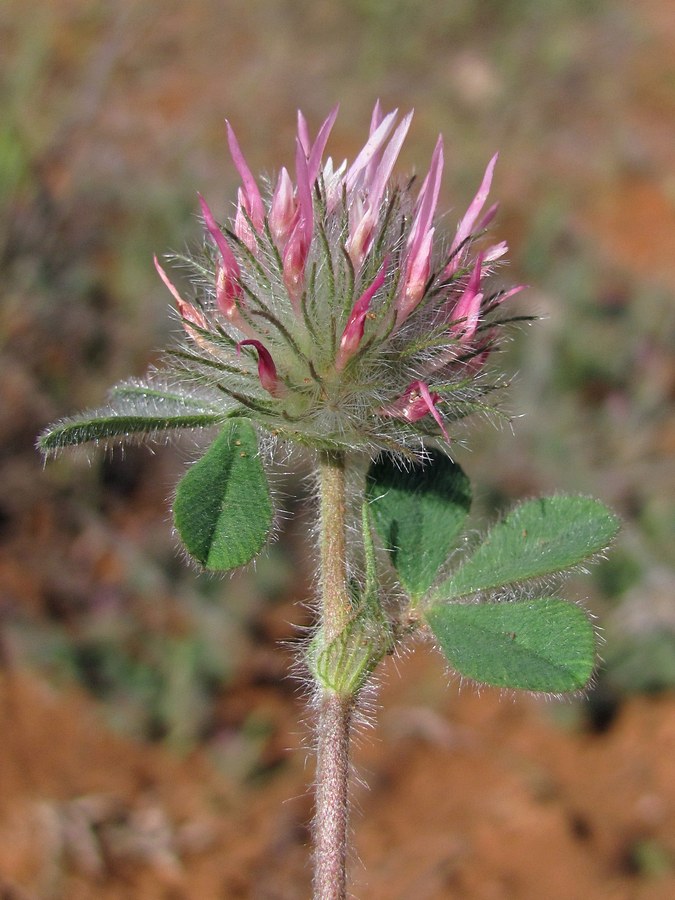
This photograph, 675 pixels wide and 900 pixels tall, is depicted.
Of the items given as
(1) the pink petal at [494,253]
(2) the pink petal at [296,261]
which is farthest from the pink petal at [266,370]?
(1) the pink petal at [494,253]

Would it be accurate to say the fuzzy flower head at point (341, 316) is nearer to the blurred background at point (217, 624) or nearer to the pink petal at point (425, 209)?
the pink petal at point (425, 209)

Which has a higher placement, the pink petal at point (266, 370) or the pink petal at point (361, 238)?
the pink petal at point (361, 238)

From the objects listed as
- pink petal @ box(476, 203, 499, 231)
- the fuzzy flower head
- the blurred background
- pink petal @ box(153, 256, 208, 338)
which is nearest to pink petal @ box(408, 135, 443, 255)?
the fuzzy flower head

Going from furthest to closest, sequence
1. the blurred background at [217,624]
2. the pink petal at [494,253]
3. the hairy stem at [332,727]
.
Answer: the blurred background at [217,624] < the pink petal at [494,253] < the hairy stem at [332,727]

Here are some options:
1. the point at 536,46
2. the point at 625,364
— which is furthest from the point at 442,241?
the point at 536,46

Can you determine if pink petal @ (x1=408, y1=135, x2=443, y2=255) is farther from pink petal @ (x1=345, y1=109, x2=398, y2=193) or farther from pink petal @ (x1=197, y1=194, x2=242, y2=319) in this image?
pink petal @ (x1=197, y1=194, x2=242, y2=319)

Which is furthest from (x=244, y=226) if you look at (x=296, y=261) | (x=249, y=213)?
(x=296, y=261)

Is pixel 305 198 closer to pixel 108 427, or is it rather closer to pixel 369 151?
pixel 369 151
